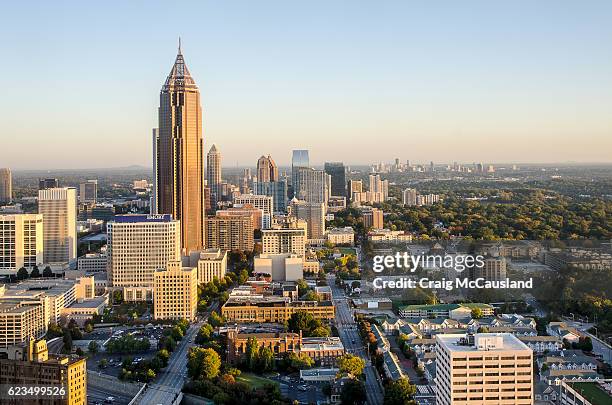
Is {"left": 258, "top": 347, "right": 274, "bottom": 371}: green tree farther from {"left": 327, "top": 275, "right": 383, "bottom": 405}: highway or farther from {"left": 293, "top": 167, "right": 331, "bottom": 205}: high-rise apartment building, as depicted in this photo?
{"left": 293, "top": 167, "right": 331, "bottom": 205}: high-rise apartment building

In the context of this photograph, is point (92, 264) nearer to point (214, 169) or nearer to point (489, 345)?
point (489, 345)

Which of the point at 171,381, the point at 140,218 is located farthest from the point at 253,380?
the point at 140,218

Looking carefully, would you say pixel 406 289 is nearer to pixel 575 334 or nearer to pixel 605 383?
pixel 575 334

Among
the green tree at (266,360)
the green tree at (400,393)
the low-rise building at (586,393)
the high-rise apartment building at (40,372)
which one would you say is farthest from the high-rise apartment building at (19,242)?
the low-rise building at (586,393)

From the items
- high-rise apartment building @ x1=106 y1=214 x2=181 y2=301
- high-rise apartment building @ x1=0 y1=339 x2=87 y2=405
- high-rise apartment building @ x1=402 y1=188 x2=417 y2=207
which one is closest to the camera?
high-rise apartment building @ x1=0 y1=339 x2=87 y2=405

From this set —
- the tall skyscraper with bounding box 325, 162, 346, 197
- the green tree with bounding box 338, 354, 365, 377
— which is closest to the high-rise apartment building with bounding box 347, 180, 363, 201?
the tall skyscraper with bounding box 325, 162, 346, 197

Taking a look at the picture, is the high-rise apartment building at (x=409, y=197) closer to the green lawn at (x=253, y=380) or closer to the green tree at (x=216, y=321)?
the green tree at (x=216, y=321)
